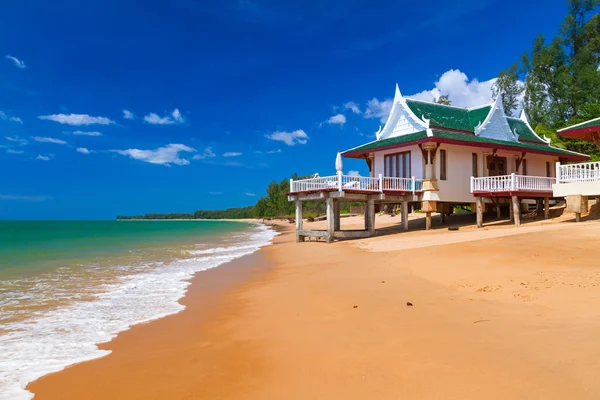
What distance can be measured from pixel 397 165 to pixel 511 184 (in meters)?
6.27

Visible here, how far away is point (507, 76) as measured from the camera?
47219mm

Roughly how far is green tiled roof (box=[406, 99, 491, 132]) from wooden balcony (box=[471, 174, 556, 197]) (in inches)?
161

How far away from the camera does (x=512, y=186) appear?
64.4 feet

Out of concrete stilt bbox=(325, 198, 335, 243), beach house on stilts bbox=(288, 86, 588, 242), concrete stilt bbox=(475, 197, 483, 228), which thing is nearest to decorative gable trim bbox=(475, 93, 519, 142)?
beach house on stilts bbox=(288, 86, 588, 242)

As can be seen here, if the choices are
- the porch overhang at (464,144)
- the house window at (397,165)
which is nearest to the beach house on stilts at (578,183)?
the porch overhang at (464,144)

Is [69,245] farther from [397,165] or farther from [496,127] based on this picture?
[496,127]

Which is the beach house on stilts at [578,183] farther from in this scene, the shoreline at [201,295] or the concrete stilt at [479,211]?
the shoreline at [201,295]

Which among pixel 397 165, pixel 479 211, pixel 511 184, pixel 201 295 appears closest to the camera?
pixel 201 295

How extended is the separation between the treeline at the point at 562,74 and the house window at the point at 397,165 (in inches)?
1009

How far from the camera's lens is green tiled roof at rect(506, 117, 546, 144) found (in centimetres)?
2695

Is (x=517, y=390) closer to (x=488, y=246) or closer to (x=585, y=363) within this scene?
(x=585, y=363)

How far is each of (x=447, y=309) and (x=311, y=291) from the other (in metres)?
3.19

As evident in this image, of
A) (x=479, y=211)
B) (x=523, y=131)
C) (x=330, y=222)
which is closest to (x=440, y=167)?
(x=479, y=211)

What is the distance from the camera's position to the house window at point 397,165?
23312 millimetres
